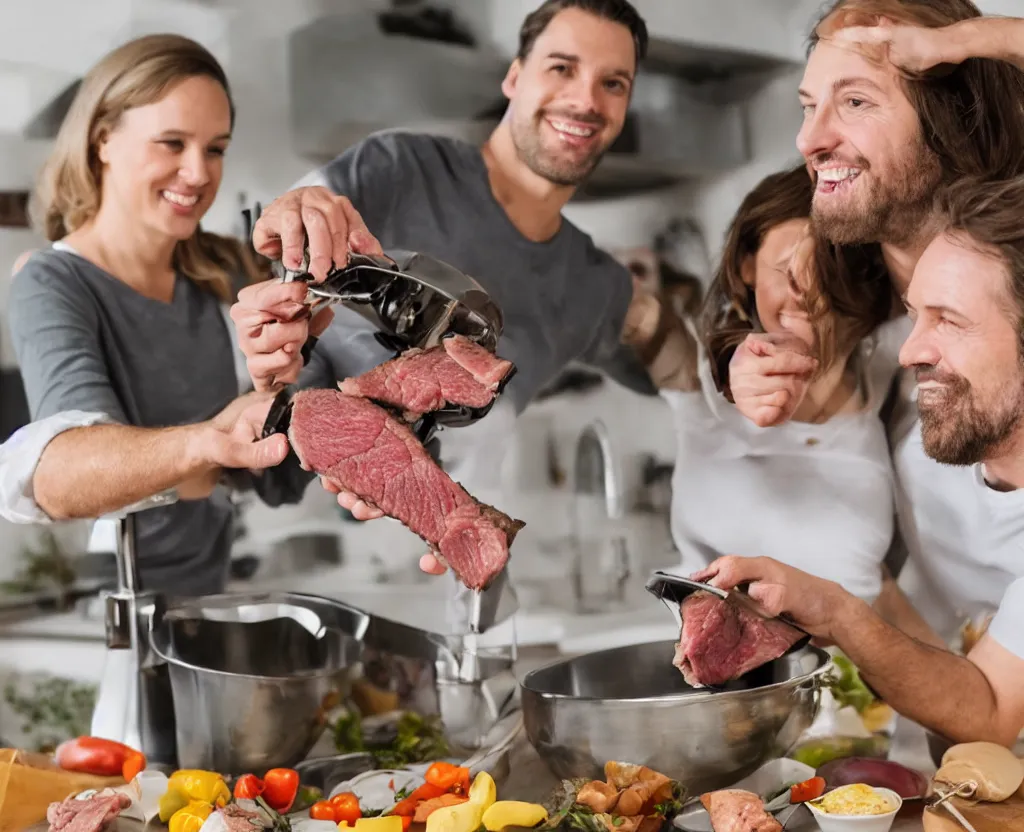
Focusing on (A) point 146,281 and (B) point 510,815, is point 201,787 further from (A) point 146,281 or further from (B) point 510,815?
(A) point 146,281

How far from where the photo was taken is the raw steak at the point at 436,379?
1718 mm

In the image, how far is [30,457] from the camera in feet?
6.45

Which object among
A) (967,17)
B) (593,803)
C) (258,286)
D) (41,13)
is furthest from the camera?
(41,13)

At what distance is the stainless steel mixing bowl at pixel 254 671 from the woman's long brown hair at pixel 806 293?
95 centimetres

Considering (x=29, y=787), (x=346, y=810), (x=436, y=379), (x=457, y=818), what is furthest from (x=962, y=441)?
(x=29, y=787)

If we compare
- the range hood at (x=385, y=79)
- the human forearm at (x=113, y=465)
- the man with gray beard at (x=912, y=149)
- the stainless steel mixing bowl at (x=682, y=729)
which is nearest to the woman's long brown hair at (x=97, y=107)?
the range hood at (x=385, y=79)

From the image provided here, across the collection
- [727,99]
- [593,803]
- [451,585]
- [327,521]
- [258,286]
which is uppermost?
[727,99]

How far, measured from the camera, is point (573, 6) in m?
2.11

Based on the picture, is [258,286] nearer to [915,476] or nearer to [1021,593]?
[915,476]

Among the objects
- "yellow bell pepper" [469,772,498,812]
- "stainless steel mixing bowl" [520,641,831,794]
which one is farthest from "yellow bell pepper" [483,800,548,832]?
"stainless steel mixing bowl" [520,641,831,794]

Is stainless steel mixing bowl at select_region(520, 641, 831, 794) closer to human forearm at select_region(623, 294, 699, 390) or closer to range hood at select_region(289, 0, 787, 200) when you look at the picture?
human forearm at select_region(623, 294, 699, 390)

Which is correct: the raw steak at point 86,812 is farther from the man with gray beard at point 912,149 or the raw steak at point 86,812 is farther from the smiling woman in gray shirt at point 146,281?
the man with gray beard at point 912,149

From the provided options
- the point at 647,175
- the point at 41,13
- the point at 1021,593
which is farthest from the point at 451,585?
the point at 41,13

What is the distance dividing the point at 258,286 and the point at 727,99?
1044 millimetres
